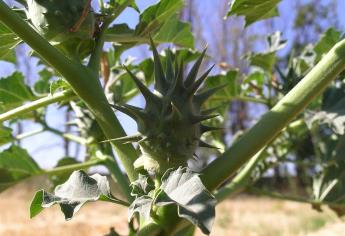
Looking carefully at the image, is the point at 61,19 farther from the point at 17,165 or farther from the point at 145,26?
the point at 17,165

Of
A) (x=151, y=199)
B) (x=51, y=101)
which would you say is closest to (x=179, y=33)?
(x=51, y=101)

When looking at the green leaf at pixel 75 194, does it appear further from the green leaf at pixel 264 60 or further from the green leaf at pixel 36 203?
the green leaf at pixel 264 60

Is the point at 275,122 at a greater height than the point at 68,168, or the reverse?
the point at 275,122

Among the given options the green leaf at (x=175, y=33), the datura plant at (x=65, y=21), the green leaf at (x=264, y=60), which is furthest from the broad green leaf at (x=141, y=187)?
the green leaf at (x=264, y=60)

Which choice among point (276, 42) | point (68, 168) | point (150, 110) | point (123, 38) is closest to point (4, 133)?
point (68, 168)

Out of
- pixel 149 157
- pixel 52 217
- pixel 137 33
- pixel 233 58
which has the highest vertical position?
pixel 137 33

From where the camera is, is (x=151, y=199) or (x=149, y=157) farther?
(x=149, y=157)

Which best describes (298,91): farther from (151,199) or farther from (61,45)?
(61,45)
